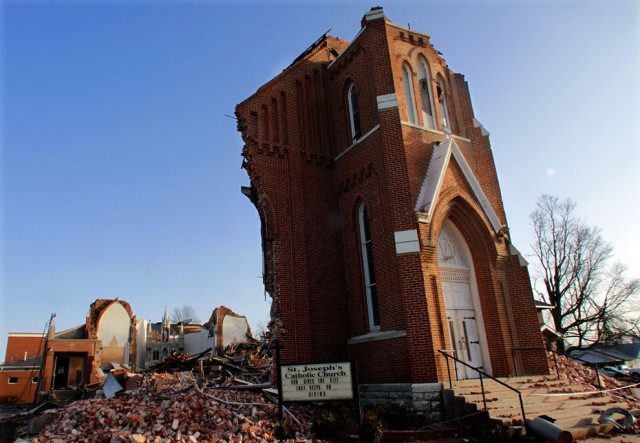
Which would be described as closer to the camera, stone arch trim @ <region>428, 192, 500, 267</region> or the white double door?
the white double door

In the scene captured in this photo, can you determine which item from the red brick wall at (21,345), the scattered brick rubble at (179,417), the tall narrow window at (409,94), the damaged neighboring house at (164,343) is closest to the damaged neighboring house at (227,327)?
the damaged neighboring house at (164,343)

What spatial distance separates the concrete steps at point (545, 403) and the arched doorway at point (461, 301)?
1162 mm

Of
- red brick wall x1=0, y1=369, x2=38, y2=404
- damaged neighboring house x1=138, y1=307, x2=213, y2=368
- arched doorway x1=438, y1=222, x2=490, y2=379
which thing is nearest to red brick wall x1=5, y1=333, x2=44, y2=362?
damaged neighboring house x1=138, y1=307, x2=213, y2=368

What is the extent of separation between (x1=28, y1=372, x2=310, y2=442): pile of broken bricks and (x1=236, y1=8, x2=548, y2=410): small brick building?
8.49 feet

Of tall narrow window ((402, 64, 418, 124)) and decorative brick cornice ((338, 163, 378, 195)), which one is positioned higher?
tall narrow window ((402, 64, 418, 124))

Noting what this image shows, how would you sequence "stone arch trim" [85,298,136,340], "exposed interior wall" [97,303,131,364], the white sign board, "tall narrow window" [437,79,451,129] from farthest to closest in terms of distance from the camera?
1. "exposed interior wall" [97,303,131,364]
2. "stone arch trim" [85,298,136,340]
3. "tall narrow window" [437,79,451,129]
4. the white sign board

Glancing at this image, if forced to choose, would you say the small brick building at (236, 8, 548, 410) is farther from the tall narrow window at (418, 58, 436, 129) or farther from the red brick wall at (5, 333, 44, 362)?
the red brick wall at (5, 333, 44, 362)

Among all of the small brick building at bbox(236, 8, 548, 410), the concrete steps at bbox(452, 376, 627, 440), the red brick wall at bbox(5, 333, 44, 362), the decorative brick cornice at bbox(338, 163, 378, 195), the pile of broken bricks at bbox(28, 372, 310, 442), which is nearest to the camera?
the concrete steps at bbox(452, 376, 627, 440)

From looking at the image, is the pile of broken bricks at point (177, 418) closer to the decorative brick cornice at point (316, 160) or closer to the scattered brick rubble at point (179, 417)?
the scattered brick rubble at point (179, 417)

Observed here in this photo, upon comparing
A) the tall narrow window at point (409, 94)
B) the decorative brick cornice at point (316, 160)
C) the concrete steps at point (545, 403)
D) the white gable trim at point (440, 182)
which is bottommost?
the concrete steps at point (545, 403)

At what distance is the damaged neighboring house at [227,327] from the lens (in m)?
40.3

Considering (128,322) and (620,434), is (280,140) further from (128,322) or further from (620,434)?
(128,322)

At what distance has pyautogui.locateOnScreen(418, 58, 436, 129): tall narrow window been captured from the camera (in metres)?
15.5

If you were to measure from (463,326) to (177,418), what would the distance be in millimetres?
8038
